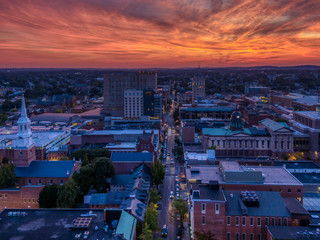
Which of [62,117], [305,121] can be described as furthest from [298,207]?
[62,117]

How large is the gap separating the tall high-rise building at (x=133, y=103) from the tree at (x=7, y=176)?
10083cm

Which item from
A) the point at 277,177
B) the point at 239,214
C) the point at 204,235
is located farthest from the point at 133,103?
the point at 239,214

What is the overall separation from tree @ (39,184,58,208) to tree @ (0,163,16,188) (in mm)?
9188

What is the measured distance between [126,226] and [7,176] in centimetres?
3829

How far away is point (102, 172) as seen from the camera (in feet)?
244

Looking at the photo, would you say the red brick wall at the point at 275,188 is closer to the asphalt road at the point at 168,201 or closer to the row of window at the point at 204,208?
the row of window at the point at 204,208

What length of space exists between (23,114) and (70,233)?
48599 millimetres

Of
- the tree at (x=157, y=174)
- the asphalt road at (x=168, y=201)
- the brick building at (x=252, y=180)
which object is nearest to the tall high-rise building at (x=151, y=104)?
the asphalt road at (x=168, y=201)

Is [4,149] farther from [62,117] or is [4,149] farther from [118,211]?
[62,117]

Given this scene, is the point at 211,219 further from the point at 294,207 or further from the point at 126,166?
the point at 126,166

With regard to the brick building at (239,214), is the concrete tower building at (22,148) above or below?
above

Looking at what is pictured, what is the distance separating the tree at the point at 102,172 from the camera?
2926 inches

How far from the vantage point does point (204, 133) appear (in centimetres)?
10712

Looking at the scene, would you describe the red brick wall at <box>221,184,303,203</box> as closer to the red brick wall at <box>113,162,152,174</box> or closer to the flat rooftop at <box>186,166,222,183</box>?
the flat rooftop at <box>186,166,222,183</box>
